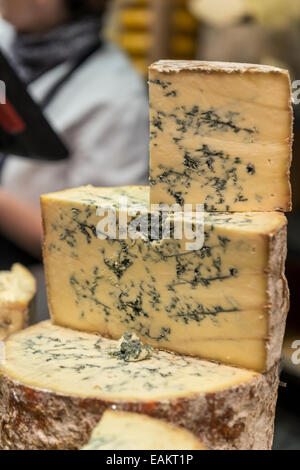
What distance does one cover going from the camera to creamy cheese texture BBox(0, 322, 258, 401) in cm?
101

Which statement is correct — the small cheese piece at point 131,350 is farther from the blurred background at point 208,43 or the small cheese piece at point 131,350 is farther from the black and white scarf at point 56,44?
the black and white scarf at point 56,44

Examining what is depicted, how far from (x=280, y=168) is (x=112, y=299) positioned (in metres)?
0.42

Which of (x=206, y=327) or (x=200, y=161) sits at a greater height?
(x=200, y=161)

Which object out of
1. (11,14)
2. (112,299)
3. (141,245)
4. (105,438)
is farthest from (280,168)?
(11,14)

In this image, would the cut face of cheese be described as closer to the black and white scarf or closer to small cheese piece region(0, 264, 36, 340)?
small cheese piece region(0, 264, 36, 340)

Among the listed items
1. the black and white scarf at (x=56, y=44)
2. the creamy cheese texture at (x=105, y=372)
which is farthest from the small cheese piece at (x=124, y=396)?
the black and white scarf at (x=56, y=44)

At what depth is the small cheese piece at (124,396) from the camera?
99 centimetres

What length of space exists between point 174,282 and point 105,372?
0.69ft

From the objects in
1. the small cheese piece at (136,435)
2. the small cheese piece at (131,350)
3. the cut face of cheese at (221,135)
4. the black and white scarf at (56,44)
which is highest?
→ the black and white scarf at (56,44)

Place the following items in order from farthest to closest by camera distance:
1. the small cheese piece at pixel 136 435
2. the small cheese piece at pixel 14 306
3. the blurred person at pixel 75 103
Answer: the blurred person at pixel 75 103
the small cheese piece at pixel 14 306
the small cheese piece at pixel 136 435

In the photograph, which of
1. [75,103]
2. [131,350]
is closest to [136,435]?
[131,350]

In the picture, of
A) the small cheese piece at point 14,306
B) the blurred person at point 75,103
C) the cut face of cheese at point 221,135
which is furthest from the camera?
the blurred person at point 75,103

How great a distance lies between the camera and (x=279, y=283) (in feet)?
3.52

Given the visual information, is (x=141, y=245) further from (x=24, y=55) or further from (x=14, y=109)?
(x=24, y=55)
